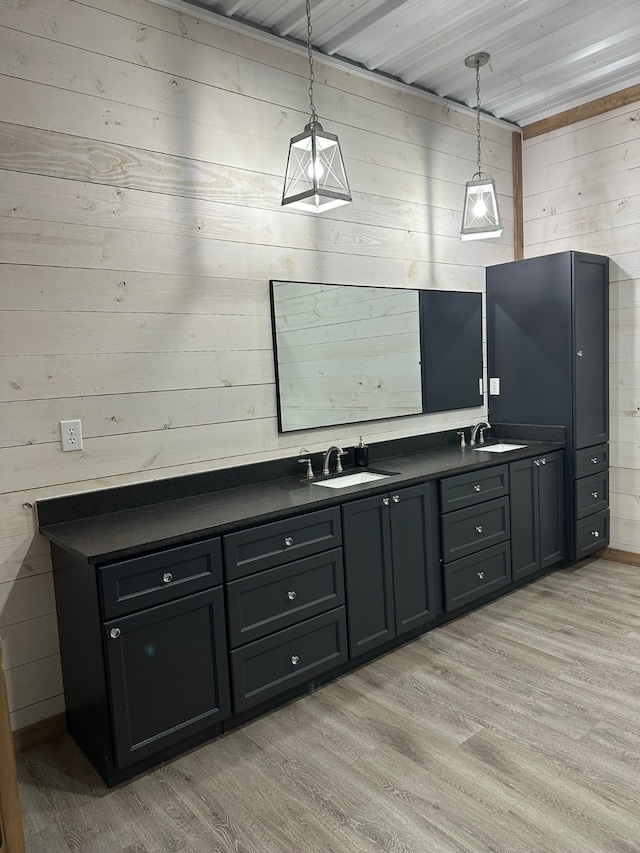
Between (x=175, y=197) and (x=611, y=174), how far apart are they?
2750 mm

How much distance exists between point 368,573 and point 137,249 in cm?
166

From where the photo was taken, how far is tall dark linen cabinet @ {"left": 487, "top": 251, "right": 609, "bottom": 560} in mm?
3787

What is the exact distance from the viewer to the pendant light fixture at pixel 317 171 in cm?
245

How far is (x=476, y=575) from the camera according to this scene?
10.9 feet

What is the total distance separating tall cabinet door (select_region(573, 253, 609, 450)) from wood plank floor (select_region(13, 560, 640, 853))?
1433 millimetres

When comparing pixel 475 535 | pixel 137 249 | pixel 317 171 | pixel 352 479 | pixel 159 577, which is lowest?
pixel 475 535

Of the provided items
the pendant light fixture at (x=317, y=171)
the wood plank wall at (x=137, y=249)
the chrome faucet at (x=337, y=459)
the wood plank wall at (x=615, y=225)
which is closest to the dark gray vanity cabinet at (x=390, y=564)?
the chrome faucet at (x=337, y=459)

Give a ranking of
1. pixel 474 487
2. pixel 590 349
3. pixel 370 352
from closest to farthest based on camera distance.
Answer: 1. pixel 474 487
2. pixel 370 352
3. pixel 590 349

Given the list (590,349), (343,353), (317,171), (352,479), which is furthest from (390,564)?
(590,349)

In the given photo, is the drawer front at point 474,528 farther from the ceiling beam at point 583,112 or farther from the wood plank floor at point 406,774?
the ceiling beam at point 583,112

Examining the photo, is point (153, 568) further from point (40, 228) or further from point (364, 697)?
point (40, 228)

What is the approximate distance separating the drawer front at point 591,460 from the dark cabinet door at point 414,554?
4.12 ft

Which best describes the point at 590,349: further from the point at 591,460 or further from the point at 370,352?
the point at 370,352

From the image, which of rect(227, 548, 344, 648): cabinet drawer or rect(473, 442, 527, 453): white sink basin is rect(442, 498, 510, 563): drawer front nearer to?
rect(473, 442, 527, 453): white sink basin
